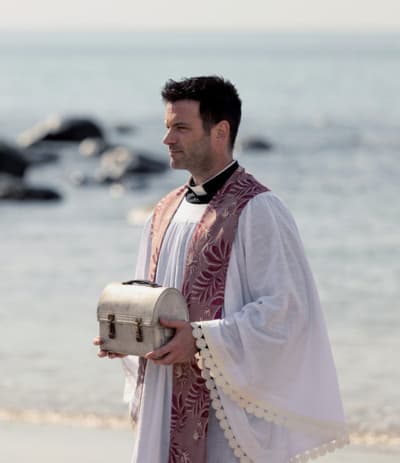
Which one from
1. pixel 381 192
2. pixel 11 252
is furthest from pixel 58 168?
pixel 11 252

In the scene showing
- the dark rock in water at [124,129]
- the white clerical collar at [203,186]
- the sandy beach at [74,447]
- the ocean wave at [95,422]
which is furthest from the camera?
the dark rock in water at [124,129]

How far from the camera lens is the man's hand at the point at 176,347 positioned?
3842 mm

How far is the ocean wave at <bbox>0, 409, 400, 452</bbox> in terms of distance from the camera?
24.2 ft

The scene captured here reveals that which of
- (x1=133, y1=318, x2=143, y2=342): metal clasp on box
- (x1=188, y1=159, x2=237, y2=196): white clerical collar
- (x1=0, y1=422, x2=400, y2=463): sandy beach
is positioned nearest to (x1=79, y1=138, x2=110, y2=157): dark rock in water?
(x1=0, y1=422, x2=400, y2=463): sandy beach

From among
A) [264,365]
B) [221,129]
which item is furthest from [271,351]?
[221,129]

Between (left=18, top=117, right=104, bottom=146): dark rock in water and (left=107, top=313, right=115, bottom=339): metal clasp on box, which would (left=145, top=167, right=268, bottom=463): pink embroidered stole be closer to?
(left=107, top=313, right=115, bottom=339): metal clasp on box

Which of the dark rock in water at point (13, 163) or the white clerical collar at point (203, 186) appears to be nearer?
the white clerical collar at point (203, 186)

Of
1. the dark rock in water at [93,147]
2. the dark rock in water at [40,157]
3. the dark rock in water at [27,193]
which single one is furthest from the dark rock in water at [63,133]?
the dark rock in water at [27,193]

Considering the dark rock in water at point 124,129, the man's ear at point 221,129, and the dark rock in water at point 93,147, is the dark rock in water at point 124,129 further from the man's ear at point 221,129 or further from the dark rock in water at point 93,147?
the man's ear at point 221,129

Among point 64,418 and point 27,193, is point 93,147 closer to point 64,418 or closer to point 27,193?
point 27,193

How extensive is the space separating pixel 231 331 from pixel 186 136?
0.55 m

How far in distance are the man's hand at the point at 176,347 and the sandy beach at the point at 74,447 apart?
2780mm

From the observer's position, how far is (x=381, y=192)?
792 inches

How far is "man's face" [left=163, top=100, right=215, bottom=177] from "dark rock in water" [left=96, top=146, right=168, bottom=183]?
62.5 feet
